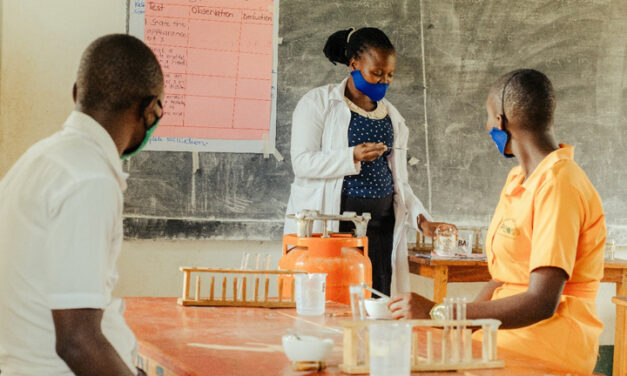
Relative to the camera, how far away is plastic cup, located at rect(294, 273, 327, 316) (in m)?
2.19

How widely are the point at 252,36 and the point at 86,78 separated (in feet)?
8.95

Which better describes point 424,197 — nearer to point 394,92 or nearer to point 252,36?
point 394,92

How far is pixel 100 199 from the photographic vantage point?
4.06ft

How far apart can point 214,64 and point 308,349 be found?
108 inches

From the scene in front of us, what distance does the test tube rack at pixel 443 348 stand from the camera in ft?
4.83

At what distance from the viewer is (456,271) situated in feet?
12.4

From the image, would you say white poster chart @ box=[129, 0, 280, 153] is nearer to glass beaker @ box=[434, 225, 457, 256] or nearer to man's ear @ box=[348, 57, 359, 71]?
man's ear @ box=[348, 57, 359, 71]

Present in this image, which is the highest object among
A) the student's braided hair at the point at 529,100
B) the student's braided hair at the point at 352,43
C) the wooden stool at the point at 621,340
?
the student's braided hair at the point at 352,43

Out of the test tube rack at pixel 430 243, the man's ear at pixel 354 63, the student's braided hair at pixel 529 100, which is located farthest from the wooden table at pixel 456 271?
the student's braided hair at pixel 529 100

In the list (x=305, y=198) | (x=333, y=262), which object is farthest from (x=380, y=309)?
(x=305, y=198)

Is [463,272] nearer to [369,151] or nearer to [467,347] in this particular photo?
[369,151]

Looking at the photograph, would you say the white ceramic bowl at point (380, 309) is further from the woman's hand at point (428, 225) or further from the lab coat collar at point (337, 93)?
the lab coat collar at point (337, 93)

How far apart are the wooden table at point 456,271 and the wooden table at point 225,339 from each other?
4.66 feet

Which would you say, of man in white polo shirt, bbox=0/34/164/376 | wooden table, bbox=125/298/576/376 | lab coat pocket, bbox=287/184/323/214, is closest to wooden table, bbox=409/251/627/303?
lab coat pocket, bbox=287/184/323/214
